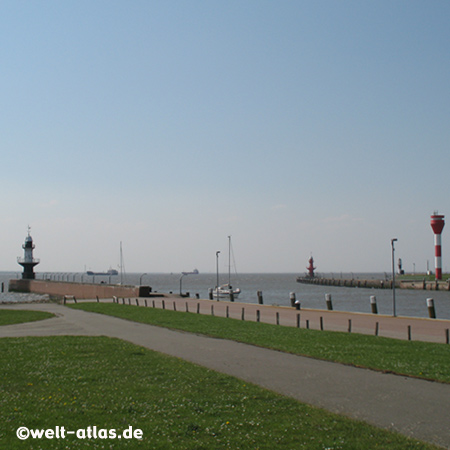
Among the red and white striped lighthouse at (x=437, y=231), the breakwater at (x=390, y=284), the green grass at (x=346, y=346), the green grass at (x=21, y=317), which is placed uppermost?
the red and white striped lighthouse at (x=437, y=231)

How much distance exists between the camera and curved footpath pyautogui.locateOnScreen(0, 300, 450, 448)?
946 cm

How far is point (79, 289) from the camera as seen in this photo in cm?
8369

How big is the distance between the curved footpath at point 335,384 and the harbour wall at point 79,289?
1553 inches

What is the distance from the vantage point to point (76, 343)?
19.0 metres

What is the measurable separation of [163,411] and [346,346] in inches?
408

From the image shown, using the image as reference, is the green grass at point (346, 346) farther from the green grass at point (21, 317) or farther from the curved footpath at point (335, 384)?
the green grass at point (21, 317)

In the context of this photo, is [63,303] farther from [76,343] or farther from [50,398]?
[50,398]

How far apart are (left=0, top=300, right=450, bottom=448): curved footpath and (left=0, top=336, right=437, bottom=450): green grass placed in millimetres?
641

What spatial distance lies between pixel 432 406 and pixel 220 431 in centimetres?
448

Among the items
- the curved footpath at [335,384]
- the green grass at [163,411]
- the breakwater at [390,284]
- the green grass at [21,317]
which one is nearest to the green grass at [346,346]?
the curved footpath at [335,384]

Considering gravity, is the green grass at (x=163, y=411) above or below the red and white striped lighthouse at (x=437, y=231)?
below

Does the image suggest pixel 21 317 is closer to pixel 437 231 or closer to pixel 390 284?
pixel 437 231

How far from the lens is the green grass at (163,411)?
809 centimetres

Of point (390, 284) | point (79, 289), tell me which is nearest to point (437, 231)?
point (390, 284)
